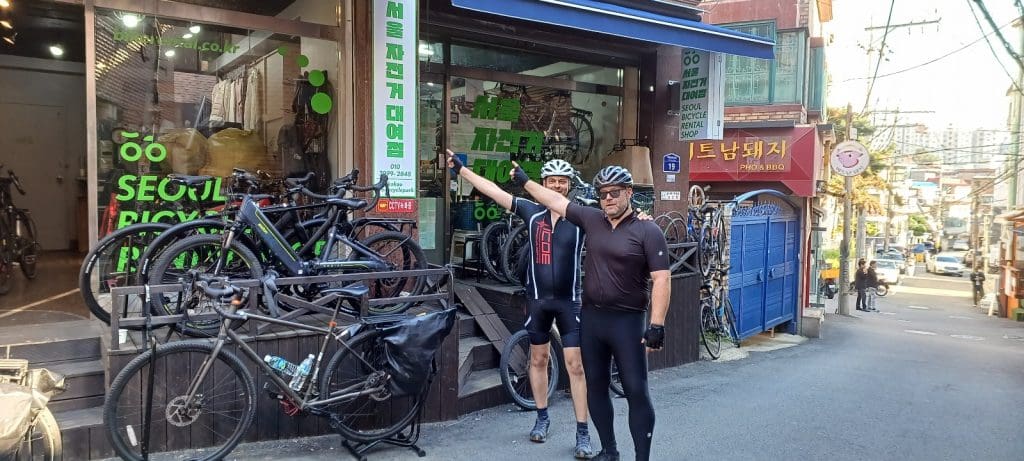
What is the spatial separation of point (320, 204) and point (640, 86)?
6399 millimetres

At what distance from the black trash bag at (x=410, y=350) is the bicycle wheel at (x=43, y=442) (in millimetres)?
1898

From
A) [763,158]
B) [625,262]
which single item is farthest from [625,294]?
[763,158]

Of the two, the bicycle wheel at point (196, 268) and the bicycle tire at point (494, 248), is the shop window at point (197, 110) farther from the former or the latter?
the bicycle tire at point (494, 248)

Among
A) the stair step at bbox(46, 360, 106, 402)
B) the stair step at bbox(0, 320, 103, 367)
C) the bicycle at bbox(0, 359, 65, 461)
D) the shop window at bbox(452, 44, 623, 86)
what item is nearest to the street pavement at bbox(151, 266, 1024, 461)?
the stair step at bbox(46, 360, 106, 402)

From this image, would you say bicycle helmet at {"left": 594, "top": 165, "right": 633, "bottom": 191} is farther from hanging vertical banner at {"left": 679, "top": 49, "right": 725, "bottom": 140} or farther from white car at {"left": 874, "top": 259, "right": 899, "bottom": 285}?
white car at {"left": 874, "top": 259, "right": 899, "bottom": 285}

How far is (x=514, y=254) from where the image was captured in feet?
26.2

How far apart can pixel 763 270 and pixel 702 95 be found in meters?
4.52

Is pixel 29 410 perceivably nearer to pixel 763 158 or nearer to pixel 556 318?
pixel 556 318

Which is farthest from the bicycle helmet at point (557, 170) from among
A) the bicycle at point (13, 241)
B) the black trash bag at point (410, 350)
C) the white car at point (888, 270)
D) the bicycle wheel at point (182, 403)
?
the white car at point (888, 270)

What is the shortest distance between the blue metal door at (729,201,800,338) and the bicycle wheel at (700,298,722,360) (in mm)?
1513

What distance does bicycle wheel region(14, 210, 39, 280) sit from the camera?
705 centimetres

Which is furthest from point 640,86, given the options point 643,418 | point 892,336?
point 892,336

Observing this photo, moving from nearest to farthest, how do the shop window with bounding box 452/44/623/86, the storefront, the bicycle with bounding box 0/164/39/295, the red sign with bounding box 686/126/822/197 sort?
1. the bicycle with bounding box 0/164/39/295
2. the shop window with bounding box 452/44/623/86
3. the storefront
4. the red sign with bounding box 686/126/822/197

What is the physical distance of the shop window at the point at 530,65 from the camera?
9203 mm
